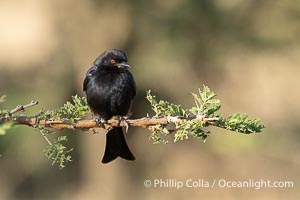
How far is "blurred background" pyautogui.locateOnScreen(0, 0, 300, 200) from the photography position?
929cm

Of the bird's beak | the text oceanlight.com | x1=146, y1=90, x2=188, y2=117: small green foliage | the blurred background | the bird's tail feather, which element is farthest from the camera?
the text oceanlight.com

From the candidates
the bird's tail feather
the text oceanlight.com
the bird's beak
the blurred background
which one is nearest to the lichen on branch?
the bird's tail feather

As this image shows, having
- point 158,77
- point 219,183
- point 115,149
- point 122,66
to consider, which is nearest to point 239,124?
point 115,149

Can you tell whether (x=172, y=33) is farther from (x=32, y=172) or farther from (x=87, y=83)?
(x=87, y=83)

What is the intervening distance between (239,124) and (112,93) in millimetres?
2125

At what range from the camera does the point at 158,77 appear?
9.21 m

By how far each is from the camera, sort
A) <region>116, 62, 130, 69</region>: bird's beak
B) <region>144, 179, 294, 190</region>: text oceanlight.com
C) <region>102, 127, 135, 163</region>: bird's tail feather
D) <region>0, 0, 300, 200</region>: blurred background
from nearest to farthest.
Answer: <region>102, 127, 135, 163</region>: bird's tail feather → <region>116, 62, 130, 69</region>: bird's beak → <region>0, 0, 300, 200</region>: blurred background → <region>144, 179, 294, 190</region>: text oceanlight.com

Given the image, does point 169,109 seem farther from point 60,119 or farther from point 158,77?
point 158,77

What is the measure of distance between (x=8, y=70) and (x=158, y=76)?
9.90 ft

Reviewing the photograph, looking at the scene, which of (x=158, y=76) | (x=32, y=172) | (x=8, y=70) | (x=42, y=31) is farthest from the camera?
(x=42, y=31)

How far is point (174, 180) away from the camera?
10.2m

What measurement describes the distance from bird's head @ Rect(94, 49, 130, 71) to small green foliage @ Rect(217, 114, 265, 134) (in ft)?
7.16

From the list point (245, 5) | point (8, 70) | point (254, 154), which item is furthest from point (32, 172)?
point (245, 5)

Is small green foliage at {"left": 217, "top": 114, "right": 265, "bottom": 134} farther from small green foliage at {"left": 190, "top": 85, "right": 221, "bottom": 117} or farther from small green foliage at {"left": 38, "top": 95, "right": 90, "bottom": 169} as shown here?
small green foliage at {"left": 38, "top": 95, "right": 90, "bottom": 169}
